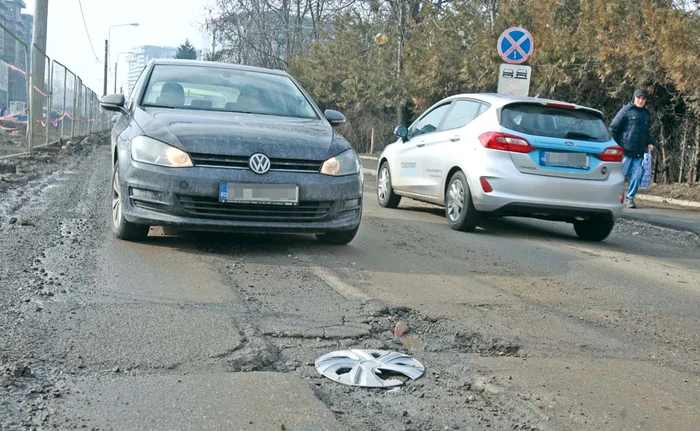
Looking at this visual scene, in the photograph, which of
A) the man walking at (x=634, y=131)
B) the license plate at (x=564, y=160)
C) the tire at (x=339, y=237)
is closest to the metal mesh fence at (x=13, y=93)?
the tire at (x=339, y=237)

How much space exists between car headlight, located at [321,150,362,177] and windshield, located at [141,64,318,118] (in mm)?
983

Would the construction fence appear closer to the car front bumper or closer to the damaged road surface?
the damaged road surface

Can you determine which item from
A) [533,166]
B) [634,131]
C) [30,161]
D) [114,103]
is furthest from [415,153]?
[30,161]

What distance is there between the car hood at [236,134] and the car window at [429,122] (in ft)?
11.3

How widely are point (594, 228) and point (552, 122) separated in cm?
131

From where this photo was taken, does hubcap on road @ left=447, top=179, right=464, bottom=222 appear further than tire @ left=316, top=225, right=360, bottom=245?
Yes

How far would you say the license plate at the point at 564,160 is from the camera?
8.53m

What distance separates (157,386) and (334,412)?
748 millimetres

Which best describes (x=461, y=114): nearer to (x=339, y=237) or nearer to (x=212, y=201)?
(x=339, y=237)

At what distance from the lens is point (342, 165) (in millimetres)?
6609

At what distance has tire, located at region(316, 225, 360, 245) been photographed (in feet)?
22.7

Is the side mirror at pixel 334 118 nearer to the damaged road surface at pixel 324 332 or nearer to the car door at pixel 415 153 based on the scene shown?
the damaged road surface at pixel 324 332

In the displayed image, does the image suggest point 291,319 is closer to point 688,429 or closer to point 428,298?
point 428,298

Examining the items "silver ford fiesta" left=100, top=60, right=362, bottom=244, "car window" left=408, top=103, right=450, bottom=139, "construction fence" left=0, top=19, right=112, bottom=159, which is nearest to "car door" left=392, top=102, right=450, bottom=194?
"car window" left=408, top=103, right=450, bottom=139
